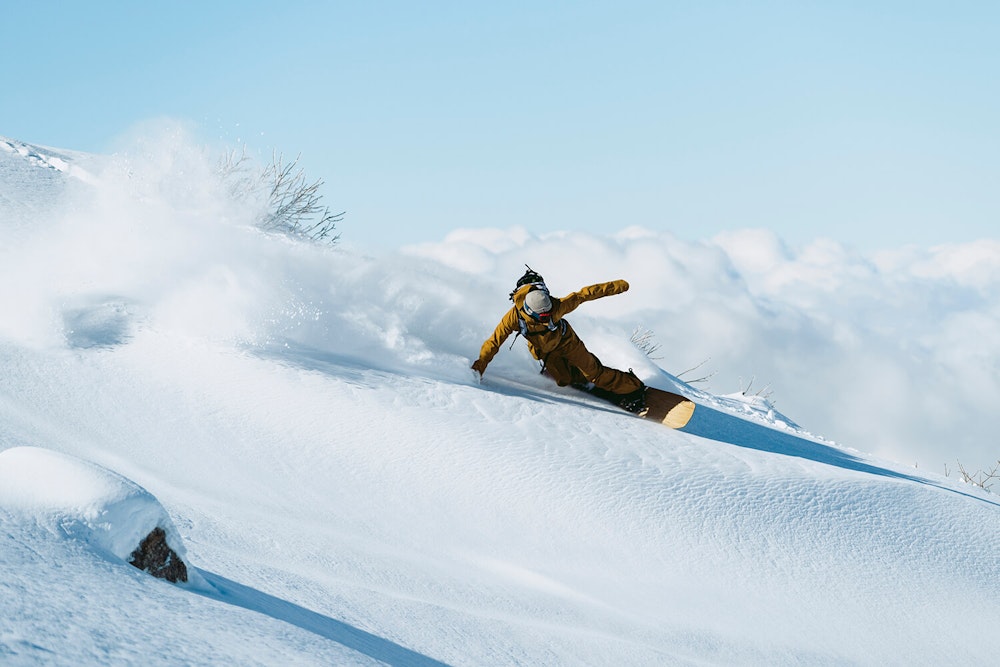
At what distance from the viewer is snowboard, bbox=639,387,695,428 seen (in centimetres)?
715

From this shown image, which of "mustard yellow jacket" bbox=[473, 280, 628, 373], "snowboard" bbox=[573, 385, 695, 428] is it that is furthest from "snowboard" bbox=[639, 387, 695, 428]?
"mustard yellow jacket" bbox=[473, 280, 628, 373]

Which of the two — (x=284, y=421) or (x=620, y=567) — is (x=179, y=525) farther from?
(x=620, y=567)

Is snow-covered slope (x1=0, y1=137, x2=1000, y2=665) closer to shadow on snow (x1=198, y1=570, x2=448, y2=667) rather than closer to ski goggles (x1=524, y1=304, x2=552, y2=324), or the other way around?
shadow on snow (x1=198, y1=570, x2=448, y2=667)

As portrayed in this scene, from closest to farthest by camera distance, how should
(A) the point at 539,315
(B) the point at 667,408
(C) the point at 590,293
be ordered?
(A) the point at 539,315, (C) the point at 590,293, (B) the point at 667,408

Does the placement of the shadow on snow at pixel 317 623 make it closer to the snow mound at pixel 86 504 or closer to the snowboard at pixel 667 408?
the snow mound at pixel 86 504

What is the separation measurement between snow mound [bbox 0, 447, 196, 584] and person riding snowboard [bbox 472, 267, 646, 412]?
4.43 m

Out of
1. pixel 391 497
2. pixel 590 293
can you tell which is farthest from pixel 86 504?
pixel 590 293

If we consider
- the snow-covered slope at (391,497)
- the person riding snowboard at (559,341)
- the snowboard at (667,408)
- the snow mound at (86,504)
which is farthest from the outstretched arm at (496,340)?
the snow mound at (86,504)

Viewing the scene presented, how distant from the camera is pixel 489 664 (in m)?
3.01

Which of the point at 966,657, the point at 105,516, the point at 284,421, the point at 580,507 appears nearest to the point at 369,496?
the point at 284,421

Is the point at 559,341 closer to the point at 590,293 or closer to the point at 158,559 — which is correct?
the point at 590,293

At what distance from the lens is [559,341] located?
7051 mm

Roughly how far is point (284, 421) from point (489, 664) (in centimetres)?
313

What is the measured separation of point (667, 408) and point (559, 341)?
44.7 inches
